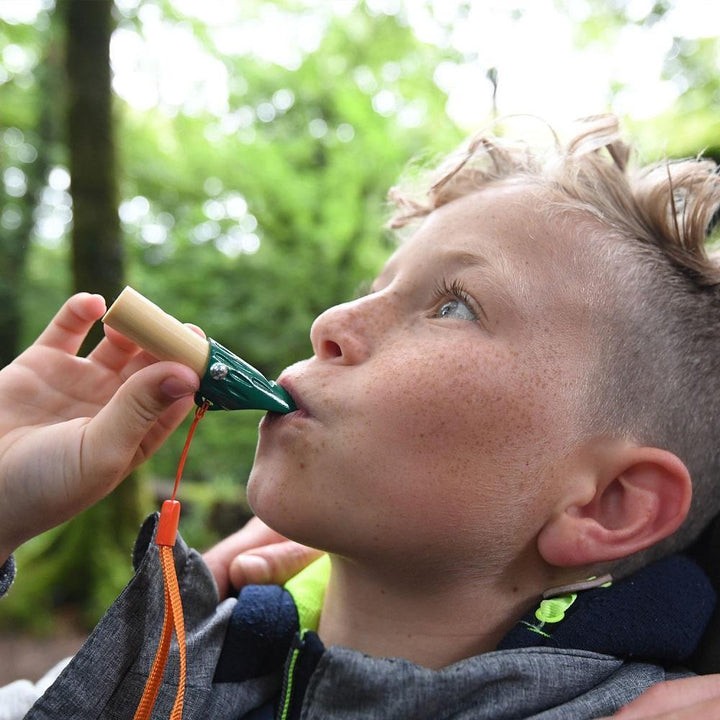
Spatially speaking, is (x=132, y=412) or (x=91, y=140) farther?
(x=91, y=140)

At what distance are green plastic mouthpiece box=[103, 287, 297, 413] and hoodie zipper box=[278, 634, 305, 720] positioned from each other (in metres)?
0.53

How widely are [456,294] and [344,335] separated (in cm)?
27

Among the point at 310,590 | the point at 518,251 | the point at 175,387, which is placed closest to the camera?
the point at 175,387

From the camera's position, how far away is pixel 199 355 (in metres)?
1.43

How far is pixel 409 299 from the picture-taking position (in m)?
1.64

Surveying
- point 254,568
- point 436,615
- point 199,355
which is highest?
point 199,355

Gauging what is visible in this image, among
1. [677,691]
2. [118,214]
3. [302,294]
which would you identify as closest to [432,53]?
[302,294]

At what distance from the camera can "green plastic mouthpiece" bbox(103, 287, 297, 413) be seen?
138 cm

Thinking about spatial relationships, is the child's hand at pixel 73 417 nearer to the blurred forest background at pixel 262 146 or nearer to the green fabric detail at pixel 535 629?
the green fabric detail at pixel 535 629

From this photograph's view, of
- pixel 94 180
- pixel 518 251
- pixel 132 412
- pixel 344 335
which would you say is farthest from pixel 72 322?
pixel 94 180

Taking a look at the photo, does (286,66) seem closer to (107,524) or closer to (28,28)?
(28,28)

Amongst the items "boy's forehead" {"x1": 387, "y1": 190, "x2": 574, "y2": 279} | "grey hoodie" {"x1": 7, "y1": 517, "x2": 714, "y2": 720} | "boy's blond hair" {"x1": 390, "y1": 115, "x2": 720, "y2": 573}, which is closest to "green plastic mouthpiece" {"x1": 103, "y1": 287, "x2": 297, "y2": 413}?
"grey hoodie" {"x1": 7, "y1": 517, "x2": 714, "y2": 720}

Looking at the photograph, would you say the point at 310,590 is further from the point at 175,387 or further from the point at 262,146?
the point at 262,146

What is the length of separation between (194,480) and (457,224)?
8702mm
